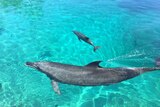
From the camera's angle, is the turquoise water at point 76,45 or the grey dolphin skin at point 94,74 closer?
the grey dolphin skin at point 94,74

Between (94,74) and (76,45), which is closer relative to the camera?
(94,74)

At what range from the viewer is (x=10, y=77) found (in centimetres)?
1115

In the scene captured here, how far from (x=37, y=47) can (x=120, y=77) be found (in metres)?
7.78

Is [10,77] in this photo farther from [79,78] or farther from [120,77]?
[120,77]

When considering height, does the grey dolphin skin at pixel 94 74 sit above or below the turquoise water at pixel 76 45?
above

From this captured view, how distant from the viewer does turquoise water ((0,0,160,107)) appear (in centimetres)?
1027

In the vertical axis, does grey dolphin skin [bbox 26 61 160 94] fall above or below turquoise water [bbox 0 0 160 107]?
above

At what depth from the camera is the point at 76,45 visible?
14367 millimetres

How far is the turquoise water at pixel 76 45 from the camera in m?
10.3

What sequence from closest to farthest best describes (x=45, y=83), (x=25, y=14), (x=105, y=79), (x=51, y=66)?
(x=105, y=79) → (x=51, y=66) → (x=45, y=83) → (x=25, y=14)

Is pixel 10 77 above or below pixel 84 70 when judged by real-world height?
below

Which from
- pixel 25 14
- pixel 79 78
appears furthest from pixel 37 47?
pixel 79 78

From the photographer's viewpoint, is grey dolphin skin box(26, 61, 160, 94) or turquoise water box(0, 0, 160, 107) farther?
turquoise water box(0, 0, 160, 107)

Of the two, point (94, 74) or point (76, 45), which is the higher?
point (94, 74)
